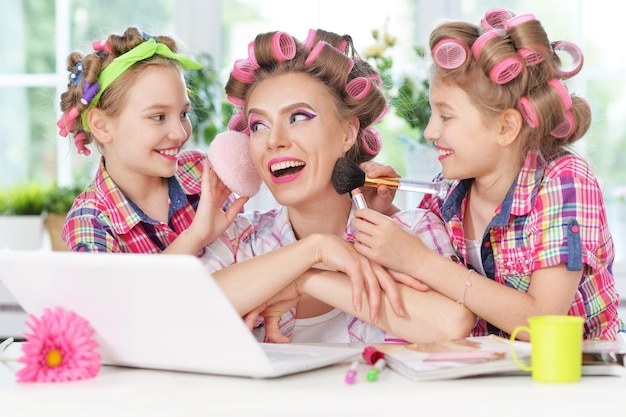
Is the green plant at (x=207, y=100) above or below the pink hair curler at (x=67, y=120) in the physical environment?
above

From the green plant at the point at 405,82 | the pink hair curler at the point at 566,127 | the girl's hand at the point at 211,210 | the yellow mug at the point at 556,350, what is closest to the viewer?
the yellow mug at the point at 556,350

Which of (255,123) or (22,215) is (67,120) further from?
(22,215)

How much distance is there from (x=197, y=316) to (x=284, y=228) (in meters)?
0.72

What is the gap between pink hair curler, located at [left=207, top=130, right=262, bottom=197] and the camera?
70.2 inches

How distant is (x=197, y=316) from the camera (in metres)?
1.18

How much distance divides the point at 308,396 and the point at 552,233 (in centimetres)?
63

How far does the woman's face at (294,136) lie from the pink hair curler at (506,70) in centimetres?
34

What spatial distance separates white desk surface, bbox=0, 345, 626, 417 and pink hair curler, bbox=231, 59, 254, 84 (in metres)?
0.75

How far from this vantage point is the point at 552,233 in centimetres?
158

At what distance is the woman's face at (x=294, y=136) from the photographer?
5.75ft

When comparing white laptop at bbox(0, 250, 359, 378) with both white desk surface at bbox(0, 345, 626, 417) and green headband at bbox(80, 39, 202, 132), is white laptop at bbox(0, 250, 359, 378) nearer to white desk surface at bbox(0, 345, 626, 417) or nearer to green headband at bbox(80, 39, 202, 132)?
white desk surface at bbox(0, 345, 626, 417)

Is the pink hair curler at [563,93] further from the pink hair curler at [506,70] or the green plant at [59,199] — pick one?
the green plant at [59,199]

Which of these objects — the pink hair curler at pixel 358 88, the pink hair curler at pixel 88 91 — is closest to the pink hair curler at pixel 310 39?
the pink hair curler at pixel 358 88

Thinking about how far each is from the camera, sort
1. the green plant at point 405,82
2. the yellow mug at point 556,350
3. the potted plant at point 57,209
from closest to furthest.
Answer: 1. the yellow mug at point 556,350
2. the green plant at point 405,82
3. the potted plant at point 57,209
